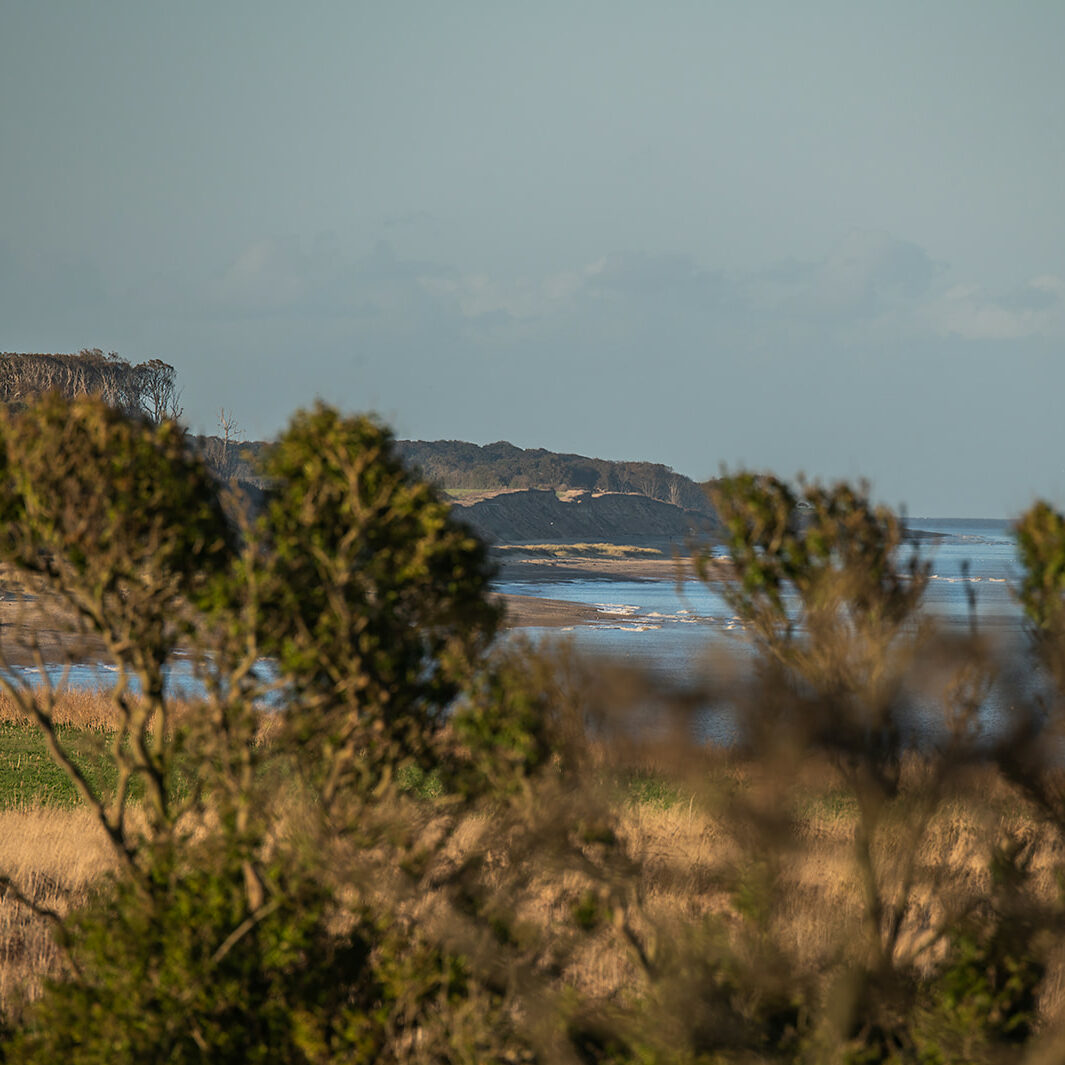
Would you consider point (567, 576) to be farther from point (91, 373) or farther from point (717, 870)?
point (717, 870)

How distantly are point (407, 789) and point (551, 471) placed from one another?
17849 centimetres

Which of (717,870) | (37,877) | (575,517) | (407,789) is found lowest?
(37,877)

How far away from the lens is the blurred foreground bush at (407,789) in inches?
220

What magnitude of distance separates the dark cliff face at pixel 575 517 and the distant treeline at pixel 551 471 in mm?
11232

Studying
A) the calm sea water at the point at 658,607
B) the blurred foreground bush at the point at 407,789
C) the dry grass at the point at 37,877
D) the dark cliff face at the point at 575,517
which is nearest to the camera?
the blurred foreground bush at the point at 407,789

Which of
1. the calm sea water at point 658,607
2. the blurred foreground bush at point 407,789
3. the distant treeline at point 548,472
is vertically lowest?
the calm sea water at point 658,607

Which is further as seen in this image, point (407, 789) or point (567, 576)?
point (567, 576)

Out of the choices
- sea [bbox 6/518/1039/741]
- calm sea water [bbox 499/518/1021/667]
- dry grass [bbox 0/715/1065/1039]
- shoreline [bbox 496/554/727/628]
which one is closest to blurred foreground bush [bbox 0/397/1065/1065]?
dry grass [bbox 0/715/1065/1039]

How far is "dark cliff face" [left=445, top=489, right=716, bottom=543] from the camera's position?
134125 millimetres

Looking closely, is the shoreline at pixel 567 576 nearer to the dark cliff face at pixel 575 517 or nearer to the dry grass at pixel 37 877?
the dry grass at pixel 37 877

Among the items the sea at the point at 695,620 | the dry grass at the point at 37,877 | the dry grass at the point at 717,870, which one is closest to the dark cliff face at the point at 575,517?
the sea at the point at 695,620

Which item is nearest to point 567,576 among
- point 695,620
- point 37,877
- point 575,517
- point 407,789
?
point 695,620

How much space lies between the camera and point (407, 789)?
19.6ft

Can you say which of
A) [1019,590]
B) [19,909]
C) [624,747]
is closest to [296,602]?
[624,747]
